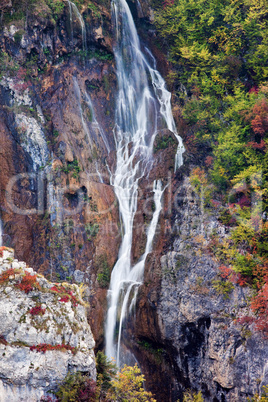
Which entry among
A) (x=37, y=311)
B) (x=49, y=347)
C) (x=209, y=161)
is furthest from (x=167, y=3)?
(x=49, y=347)

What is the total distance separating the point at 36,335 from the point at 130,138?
1584 cm

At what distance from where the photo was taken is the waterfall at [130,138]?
20.5 metres

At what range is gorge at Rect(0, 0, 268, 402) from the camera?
18453mm

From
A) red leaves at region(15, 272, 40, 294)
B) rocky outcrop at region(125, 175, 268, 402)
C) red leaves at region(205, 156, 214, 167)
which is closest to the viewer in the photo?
red leaves at region(15, 272, 40, 294)

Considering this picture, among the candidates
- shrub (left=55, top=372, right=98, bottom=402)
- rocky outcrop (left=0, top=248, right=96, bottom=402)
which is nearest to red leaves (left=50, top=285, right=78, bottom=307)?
rocky outcrop (left=0, top=248, right=96, bottom=402)

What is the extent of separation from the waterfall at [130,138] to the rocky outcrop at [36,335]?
18.2 ft

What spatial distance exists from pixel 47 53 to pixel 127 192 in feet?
33.8

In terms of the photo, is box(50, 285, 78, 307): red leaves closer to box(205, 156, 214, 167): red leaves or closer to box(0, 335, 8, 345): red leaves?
box(0, 335, 8, 345): red leaves

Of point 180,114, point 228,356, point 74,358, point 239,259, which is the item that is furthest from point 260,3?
point 74,358

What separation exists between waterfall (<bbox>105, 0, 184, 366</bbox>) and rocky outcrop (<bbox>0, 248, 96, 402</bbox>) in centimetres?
555

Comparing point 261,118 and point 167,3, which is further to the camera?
point 167,3

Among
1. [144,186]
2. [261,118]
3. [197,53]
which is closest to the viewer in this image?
[261,118]

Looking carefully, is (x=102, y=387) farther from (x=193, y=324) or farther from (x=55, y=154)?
(x=55, y=154)

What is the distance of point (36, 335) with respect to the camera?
13391mm
